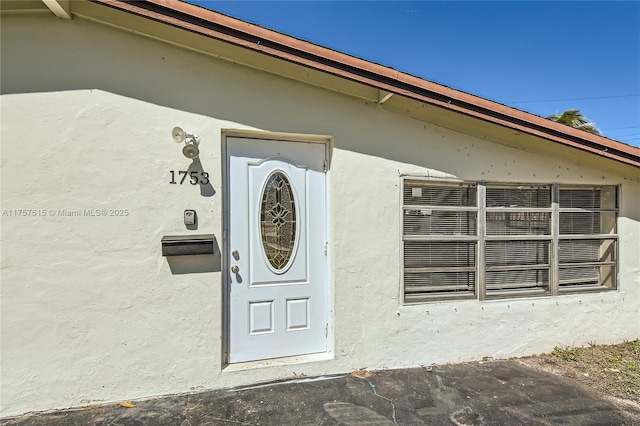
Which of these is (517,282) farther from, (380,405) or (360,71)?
(360,71)

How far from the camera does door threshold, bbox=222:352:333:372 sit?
3.41 m

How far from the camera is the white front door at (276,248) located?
3.49 metres

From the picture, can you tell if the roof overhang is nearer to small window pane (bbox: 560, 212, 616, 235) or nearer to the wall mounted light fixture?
small window pane (bbox: 560, 212, 616, 235)

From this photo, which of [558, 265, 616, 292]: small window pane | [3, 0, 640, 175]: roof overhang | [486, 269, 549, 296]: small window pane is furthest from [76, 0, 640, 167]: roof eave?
[486, 269, 549, 296]: small window pane

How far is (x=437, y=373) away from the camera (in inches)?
146

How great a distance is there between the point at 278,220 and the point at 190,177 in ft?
3.42

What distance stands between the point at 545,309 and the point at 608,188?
81.2 inches

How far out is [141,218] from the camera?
3174 millimetres

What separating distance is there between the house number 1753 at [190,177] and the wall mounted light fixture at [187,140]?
0.18m

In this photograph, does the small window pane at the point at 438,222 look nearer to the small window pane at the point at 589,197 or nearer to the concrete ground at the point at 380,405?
the small window pane at the point at 589,197

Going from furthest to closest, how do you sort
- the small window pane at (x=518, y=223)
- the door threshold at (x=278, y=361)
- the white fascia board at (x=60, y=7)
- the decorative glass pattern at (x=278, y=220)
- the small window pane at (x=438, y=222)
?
the small window pane at (x=518, y=223) → the small window pane at (x=438, y=222) → the decorative glass pattern at (x=278, y=220) → the door threshold at (x=278, y=361) → the white fascia board at (x=60, y=7)

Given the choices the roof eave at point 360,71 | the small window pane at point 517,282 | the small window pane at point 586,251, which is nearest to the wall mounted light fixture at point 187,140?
the roof eave at point 360,71

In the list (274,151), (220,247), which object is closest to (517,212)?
(274,151)

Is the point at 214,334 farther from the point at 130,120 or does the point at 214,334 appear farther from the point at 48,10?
the point at 48,10
